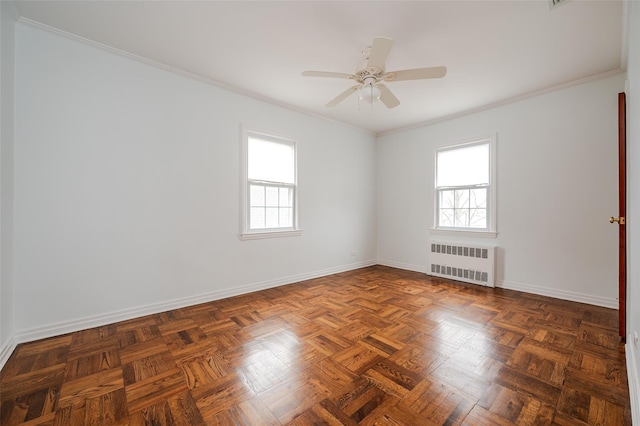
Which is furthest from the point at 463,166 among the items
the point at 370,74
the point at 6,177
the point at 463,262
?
the point at 6,177

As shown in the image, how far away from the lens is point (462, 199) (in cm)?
430

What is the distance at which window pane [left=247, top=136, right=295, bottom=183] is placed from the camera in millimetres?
3684

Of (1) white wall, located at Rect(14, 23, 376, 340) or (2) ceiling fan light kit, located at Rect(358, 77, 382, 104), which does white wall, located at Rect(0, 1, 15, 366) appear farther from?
(2) ceiling fan light kit, located at Rect(358, 77, 382, 104)

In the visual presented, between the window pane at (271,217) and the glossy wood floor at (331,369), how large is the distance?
1281 millimetres

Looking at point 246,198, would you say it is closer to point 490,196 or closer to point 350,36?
point 350,36

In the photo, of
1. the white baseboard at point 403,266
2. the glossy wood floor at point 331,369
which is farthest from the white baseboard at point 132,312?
the white baseboard at point 403,266

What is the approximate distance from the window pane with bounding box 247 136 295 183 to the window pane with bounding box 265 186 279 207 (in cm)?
13

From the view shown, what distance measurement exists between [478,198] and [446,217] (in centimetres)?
58

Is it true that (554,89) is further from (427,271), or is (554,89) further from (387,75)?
(427,271)

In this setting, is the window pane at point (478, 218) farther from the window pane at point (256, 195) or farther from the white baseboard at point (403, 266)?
the window pane at point (256, 195)

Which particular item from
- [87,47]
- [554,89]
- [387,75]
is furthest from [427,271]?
[87,47]

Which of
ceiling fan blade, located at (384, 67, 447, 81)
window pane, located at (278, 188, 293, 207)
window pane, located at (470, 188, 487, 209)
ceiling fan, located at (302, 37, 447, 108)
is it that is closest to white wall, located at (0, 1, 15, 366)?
ceiling fan, located at (302, 37, 447, 108)

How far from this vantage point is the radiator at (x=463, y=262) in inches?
152

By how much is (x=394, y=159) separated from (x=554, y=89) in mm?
2414
